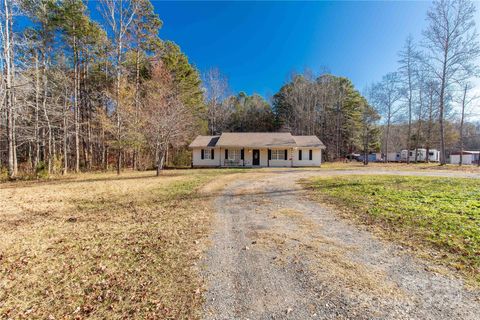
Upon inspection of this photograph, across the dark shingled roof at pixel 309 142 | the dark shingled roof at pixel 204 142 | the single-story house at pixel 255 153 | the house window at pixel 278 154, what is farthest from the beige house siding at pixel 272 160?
the dark shingled roof at pixel 204 142

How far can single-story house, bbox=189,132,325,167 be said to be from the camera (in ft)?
77.0

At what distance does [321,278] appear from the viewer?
3.10 m

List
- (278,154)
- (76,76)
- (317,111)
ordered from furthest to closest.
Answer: (317,111) < (278,154) < (76,76)

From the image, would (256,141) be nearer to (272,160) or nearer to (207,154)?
(272,160)

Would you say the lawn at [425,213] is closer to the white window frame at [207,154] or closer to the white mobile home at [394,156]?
the white window frame at [207,154]

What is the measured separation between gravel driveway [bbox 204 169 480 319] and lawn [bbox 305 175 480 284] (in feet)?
Result: 1.93

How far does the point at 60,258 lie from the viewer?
3.79 m

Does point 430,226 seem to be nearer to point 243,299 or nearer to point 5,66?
point 243,299

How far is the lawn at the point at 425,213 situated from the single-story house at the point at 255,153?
13.7 meters

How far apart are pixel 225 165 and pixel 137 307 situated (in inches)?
835

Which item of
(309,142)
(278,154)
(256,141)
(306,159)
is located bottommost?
(306,159)

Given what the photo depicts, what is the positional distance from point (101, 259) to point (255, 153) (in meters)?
20.6

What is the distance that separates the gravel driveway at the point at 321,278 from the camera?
8.07 feet

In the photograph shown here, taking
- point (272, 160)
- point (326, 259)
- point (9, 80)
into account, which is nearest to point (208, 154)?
point (272, 160)
